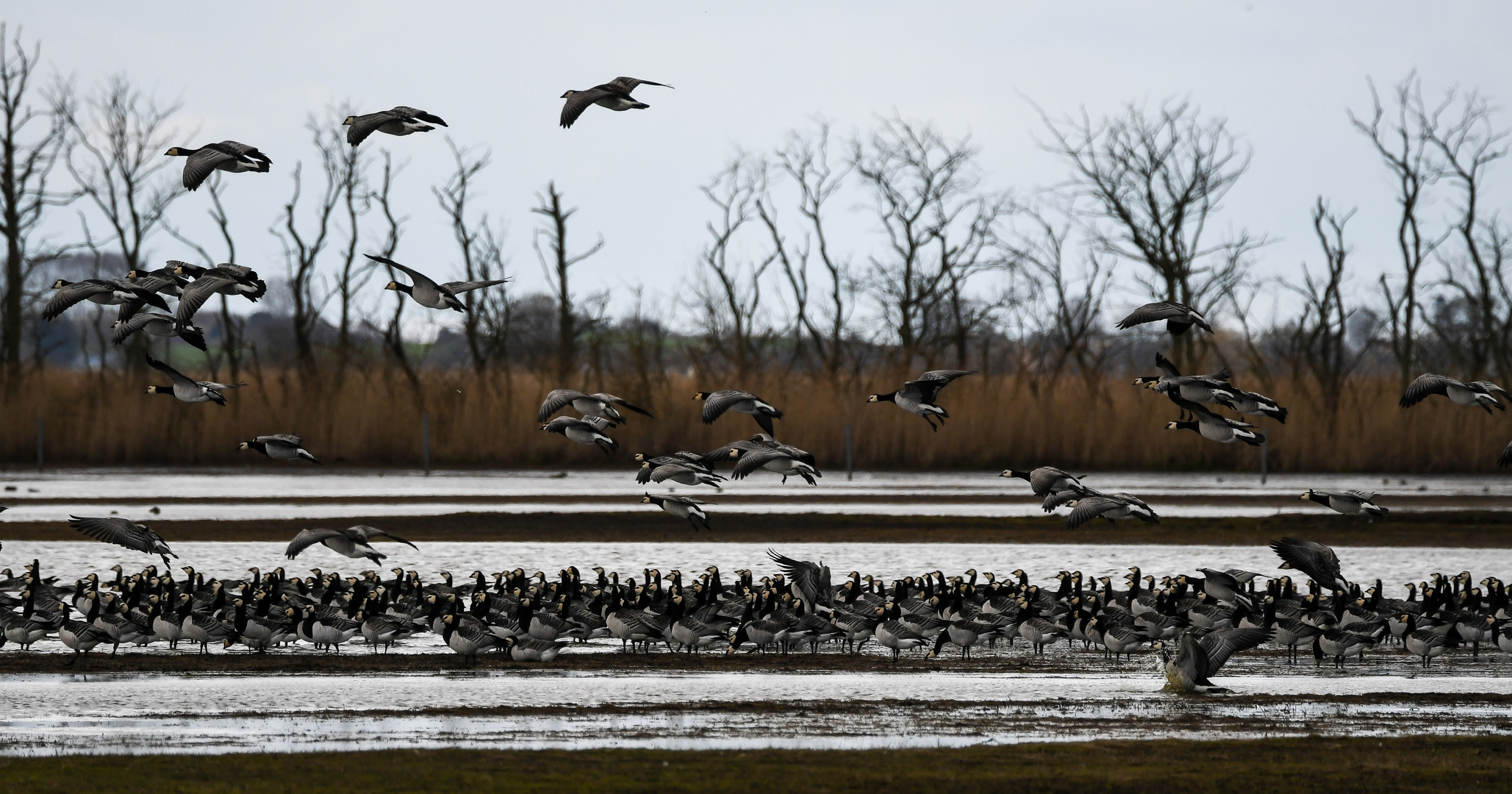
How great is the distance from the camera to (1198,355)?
54.4m

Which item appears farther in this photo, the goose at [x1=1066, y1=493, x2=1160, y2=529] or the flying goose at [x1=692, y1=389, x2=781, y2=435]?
the flying goose at [x1=692, y1=389, x2=781, y2=435]

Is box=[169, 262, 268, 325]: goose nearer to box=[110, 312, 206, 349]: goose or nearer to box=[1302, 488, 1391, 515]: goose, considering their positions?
box=[110, 312, 206, 349]: goose

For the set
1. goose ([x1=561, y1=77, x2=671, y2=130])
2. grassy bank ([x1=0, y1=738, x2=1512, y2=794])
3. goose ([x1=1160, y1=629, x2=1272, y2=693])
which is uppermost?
goose ([x1=561, y1=77, x2=671, y2=130])

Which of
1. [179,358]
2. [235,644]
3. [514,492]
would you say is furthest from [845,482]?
[179,358]

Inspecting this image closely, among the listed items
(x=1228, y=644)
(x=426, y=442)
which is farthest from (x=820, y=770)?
(x=426, y=442)

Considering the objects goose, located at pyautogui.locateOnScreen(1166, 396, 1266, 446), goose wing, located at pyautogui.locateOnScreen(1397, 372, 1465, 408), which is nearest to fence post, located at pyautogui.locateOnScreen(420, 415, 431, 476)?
goose, located at pyautogui.locateOnScreen(1166, 396, 1266, 446)

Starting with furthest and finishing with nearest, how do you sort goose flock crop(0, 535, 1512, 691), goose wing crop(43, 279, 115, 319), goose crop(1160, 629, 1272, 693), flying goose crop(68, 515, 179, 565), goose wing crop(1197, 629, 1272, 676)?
flying goose crop(68, 515, 179, 565) → goose flock crop(0, 535, 1512, 691) → goose wing crop(43, 279, 115, 319) → goose wing crop(1197, 629, 1272, 676) → goose crop(1160, 629, 1272, 693)

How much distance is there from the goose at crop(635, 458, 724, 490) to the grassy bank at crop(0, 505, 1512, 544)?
8511 millimetres

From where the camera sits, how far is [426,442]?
41781mm

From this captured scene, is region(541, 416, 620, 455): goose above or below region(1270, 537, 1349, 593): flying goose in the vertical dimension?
above

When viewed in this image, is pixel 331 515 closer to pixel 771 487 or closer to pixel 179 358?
pixel 771 487

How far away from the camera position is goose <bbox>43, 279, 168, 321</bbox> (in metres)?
14.8

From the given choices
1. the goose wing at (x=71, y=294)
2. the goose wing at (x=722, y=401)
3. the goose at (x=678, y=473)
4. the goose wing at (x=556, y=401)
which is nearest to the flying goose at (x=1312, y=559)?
the goose wing at (x=722, y=401)

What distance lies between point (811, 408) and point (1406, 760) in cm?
3232
